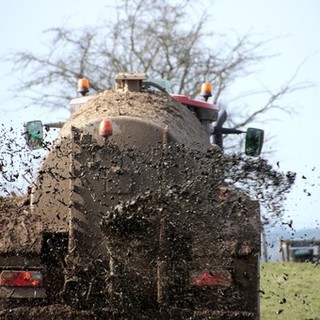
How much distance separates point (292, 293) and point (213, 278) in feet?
18.3

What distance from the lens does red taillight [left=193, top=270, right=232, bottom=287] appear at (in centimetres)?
927

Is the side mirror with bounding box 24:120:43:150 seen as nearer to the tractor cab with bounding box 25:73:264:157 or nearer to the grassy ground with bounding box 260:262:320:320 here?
the tractor cab with bounding box 25:73:264:157

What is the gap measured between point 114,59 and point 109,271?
17.5 meters

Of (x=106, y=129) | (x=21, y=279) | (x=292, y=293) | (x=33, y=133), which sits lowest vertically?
(x=21, y=279)

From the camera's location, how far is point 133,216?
360 inches

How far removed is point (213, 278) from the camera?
930cm

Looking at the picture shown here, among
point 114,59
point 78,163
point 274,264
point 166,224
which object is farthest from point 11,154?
point 114,59

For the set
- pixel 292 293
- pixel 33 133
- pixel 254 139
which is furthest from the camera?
pixel 292 293

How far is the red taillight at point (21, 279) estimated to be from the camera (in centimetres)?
928

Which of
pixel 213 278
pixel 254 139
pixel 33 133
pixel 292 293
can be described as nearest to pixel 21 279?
pixel 213 278

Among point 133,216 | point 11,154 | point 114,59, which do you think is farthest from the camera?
point 114,59

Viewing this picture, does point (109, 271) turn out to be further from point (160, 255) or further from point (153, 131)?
point (153, 131)

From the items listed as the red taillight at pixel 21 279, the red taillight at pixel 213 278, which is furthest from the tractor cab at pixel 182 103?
the red taillight at pixel 213 278

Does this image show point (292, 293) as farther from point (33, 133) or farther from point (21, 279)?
point (21, 279)
